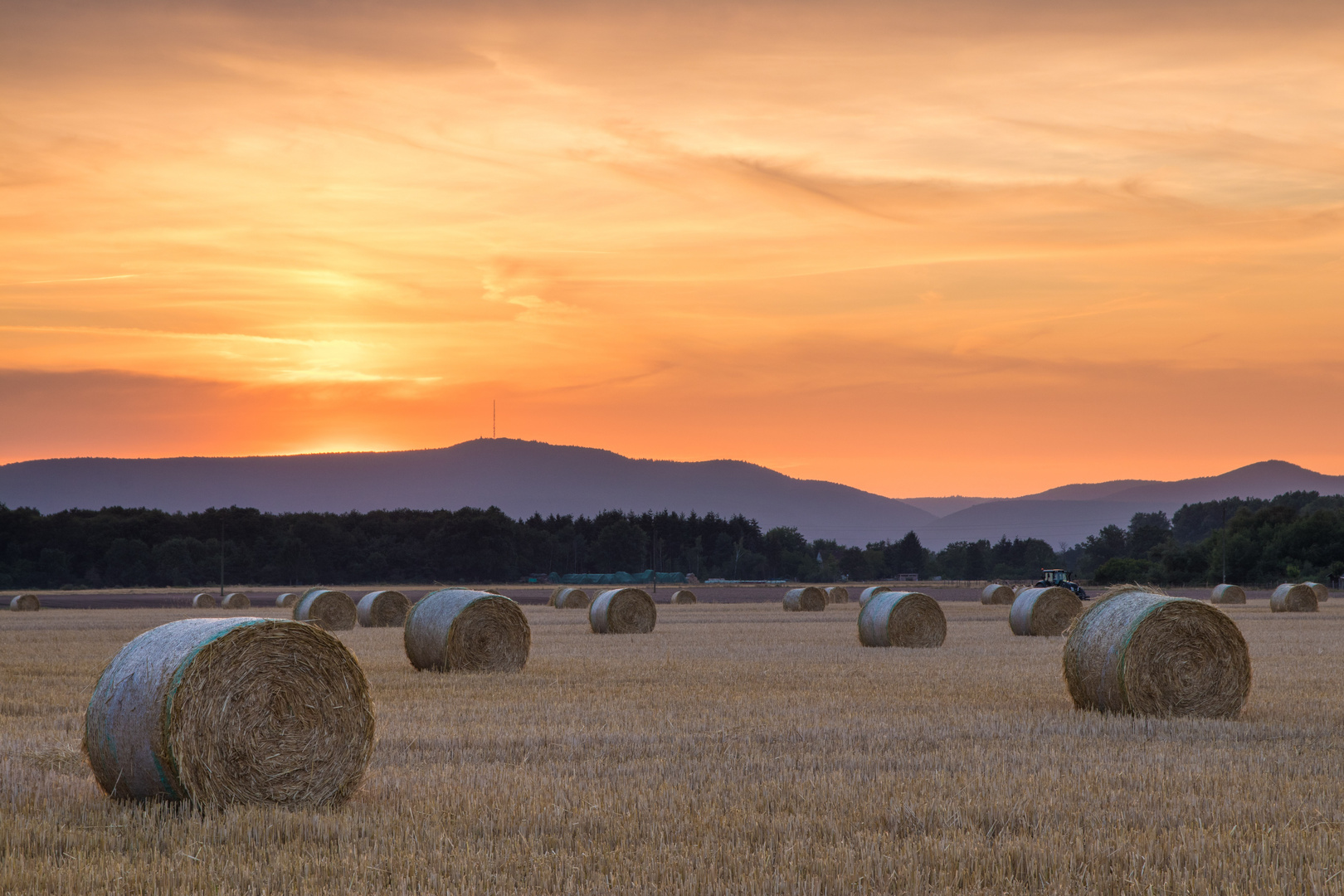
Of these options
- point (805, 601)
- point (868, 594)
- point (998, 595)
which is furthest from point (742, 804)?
point (868, 594)

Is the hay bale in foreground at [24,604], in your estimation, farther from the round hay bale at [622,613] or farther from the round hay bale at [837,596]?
the round hay bale at [837,596]

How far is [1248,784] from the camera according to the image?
10477mm

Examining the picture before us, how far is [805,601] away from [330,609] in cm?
2134

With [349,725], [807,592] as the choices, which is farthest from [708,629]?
[349,725]

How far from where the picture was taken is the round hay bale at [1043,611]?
107 feet

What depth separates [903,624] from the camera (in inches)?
1113

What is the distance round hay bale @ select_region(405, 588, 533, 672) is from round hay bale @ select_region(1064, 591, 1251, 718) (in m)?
8.95

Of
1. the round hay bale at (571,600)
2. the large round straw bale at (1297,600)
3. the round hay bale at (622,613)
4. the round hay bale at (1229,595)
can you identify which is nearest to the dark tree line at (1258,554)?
the round hay bale at (1229,595)

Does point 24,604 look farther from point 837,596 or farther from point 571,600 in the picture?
point 837,596

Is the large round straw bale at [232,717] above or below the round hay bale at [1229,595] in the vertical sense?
above

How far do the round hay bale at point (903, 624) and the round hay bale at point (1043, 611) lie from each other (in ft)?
14.9

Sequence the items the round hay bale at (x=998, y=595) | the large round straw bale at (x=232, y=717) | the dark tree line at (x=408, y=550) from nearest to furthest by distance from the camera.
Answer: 1. the large round straw bale at (x=232, y=717)
2. the round hay bale at (x=998, y=595)
3. the dark tree line at (x=408, y=550)

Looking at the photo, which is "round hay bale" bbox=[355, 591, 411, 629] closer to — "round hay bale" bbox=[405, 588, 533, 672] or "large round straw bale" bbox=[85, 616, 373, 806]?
"round hay bale" bbox=[405, 588, 533, 672]

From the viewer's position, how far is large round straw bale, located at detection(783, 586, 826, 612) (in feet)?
177
